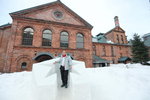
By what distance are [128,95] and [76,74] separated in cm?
269

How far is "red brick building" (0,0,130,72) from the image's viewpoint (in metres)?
11.4

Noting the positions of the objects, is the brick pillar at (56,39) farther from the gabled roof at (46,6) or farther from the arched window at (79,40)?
the gabled roof at (46,6)

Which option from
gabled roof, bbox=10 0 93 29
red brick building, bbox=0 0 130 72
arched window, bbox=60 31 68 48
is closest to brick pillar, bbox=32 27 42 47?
red brick building, bbox=0 0 130 72

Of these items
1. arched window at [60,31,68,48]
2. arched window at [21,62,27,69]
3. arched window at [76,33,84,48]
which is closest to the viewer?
arched window at [21,62,27,69]

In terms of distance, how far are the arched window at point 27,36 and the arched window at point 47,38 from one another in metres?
1.78

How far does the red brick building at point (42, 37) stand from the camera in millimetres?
11430

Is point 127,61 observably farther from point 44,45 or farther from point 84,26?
point 44,45

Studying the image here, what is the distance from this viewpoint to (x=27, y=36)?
12.4 meters

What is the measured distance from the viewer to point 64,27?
14.4 metres

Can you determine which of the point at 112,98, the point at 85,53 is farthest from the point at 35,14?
the point at 112,98

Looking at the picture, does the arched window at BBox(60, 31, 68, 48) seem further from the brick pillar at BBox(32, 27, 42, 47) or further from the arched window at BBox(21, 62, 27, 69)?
the arched window at BBox(21, 62, 27, 69)

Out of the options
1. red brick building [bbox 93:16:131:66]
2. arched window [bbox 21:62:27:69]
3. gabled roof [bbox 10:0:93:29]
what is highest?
gabled roof [bbox 10:0:93:29]

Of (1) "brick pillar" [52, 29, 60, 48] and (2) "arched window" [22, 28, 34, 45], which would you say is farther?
(1) "brick pillar" [52, 29, 60, 48]

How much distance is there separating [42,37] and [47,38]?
77cm
